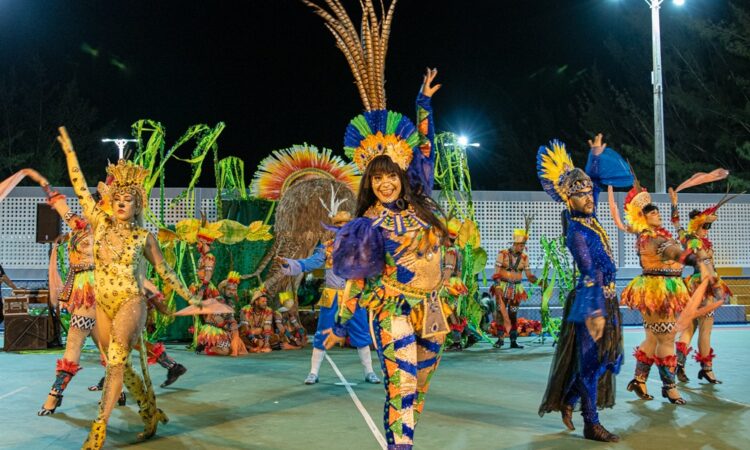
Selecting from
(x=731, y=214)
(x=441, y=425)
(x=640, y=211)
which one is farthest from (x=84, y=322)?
(x=731, y=214)

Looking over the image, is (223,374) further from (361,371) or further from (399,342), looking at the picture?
(399,342)

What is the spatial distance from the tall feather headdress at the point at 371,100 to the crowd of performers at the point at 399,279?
0.01 metres

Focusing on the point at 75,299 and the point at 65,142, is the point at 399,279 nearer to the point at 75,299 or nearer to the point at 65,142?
the point at 65,142

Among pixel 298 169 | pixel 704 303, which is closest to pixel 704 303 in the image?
pixel 704 303

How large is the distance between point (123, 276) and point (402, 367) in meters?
2.09

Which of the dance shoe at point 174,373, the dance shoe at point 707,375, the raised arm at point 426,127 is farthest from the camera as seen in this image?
the dance shoe at point 707,375

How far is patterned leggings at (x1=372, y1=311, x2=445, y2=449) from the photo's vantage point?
166 inches

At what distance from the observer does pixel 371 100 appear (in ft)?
17.7

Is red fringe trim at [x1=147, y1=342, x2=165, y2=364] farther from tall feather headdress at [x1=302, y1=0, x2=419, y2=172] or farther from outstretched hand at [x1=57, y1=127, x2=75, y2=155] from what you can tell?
tall feather headdress at [x1=302, y1=0, x2=419, y2=172]

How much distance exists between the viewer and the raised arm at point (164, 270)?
5316 millimetres

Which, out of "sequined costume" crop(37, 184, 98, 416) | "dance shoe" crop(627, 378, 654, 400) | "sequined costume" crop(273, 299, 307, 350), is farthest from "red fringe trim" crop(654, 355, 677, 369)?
"sequined costume" crop(273, 299, 307, 350)

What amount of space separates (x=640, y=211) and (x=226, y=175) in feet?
25.2

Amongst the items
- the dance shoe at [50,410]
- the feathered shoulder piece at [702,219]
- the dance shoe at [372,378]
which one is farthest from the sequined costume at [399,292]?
the feathered shoulder piece at [702,219]

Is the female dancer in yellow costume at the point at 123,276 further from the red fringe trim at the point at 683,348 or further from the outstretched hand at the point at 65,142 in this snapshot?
the red fringe trim at the point at 683,348
